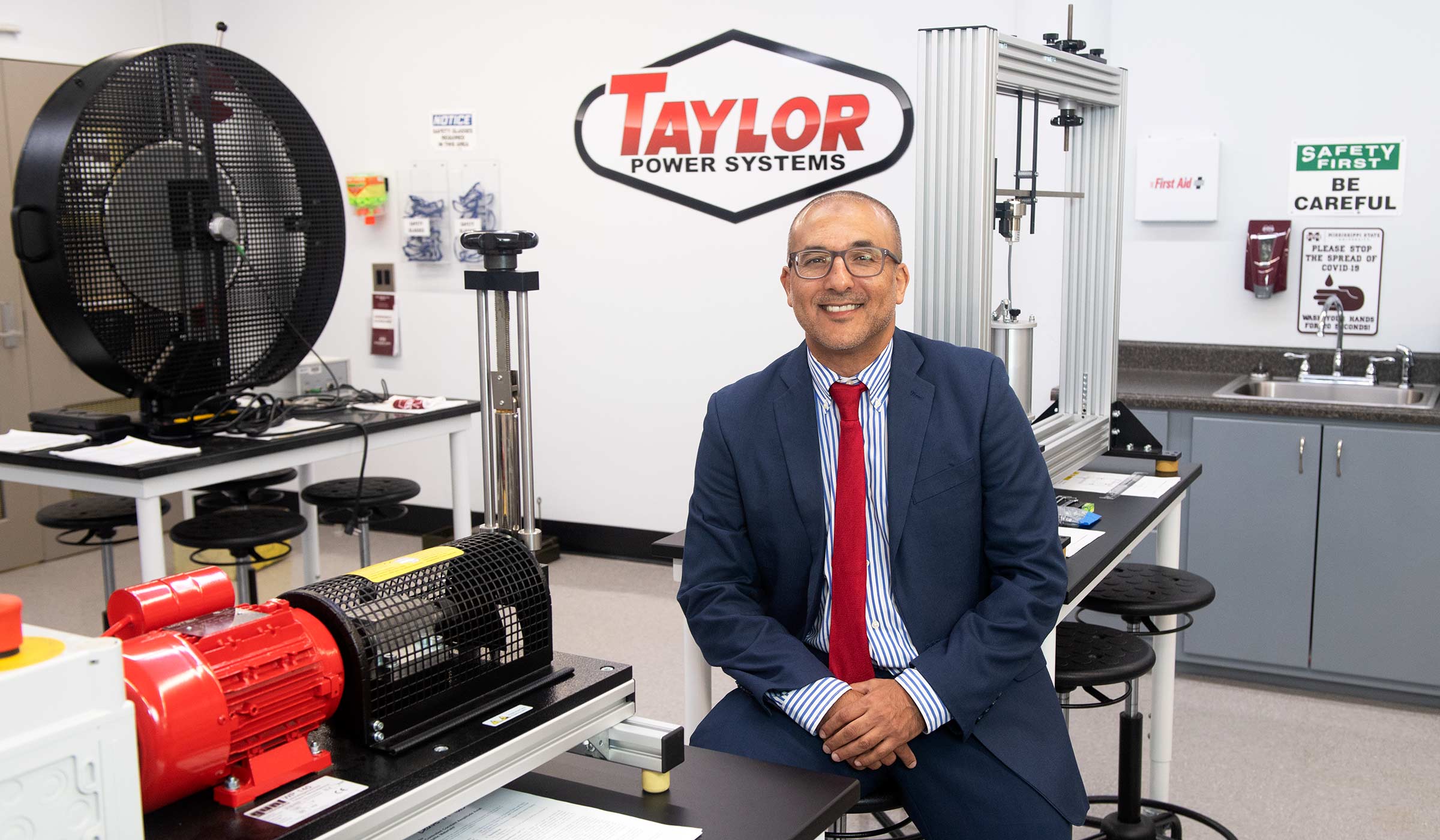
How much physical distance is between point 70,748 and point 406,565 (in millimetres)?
425

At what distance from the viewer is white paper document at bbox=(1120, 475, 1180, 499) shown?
8.40 feet

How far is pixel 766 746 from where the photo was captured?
5.74 feet

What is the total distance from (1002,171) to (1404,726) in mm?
2036

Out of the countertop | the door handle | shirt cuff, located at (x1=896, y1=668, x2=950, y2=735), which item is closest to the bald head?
shirt cuff, located at (x1=896, y1=668, x2=950, y2=735)

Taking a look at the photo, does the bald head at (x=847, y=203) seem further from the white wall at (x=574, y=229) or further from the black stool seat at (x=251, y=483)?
the white wall at (x=574, y=229)

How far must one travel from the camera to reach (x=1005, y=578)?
1825 millimetres

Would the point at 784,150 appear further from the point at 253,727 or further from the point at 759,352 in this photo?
the point at 253,727

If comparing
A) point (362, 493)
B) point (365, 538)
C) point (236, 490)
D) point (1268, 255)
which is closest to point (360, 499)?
point (362, 493)

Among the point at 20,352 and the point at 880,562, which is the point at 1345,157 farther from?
the point at 20,352

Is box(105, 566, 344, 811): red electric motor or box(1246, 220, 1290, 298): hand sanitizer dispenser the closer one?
box(105, 566, 344, 811): red electric motor

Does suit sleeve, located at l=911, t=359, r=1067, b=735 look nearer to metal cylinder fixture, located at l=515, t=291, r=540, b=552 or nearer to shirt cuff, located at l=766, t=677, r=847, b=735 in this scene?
shirt cuff, located at l=766, t=677, r=847, b=735

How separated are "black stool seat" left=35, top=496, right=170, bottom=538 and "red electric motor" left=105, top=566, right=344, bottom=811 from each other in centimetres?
222

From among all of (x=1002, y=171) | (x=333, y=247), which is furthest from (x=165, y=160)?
(x=1002, y=171)

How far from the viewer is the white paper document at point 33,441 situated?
9.67 feet
